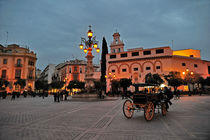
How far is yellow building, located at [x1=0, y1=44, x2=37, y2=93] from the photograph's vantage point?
1781 inches

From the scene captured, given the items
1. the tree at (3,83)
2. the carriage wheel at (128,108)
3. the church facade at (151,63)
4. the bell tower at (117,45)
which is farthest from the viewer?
the bell tower at (117,45)

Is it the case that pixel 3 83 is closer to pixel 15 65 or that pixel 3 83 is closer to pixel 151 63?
pixel 15 65

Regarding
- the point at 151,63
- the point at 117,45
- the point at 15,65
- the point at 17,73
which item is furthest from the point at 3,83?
the point at 151,63

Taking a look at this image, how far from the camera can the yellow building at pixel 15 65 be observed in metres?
45.2

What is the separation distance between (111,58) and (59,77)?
132 feet

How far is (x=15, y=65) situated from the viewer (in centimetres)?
4606

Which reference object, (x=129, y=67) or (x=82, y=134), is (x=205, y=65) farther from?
(x=82, y=134)

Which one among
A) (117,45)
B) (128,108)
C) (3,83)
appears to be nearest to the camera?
(128,108)

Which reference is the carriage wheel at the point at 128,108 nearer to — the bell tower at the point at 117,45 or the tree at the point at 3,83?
the tree at the point at 3,83

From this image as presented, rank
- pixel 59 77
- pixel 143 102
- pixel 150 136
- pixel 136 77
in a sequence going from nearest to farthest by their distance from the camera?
1. pixel 150 136
2. pixel 143 102
3. pixel 136 77
4. pixel 59 77

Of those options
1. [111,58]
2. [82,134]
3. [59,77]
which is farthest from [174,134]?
[59,77]

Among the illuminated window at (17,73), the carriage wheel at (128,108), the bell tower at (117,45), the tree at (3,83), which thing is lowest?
the carriage wheel at (128,108)

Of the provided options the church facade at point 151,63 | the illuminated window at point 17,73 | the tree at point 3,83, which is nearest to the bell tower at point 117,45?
the church facade at point 151,63

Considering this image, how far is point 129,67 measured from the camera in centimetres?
5041
